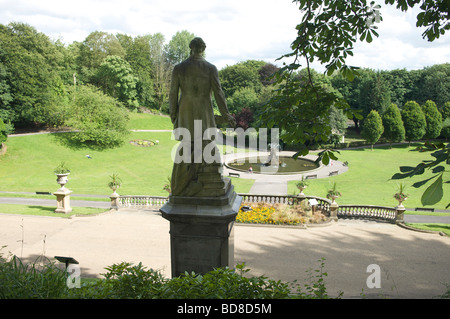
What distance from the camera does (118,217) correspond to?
15477 mm

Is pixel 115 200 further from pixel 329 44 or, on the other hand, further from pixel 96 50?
pixel 96 50

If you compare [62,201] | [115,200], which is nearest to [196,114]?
[62,201]

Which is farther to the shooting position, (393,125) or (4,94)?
(393,125)

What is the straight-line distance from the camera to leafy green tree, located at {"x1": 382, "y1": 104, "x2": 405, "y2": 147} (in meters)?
49.3

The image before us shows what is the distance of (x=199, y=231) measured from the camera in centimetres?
584

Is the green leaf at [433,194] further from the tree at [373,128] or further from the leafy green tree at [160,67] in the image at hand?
the leafy green tree at [160,67]

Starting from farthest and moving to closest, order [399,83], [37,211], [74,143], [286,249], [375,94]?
[399,83] → [375,94] → [74,143] → [37,211] → [286,249]

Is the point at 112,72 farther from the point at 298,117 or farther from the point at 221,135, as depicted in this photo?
the point at 298,117

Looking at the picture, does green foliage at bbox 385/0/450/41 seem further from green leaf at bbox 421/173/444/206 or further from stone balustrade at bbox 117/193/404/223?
stone balustrade at bbox 117/193/404/223

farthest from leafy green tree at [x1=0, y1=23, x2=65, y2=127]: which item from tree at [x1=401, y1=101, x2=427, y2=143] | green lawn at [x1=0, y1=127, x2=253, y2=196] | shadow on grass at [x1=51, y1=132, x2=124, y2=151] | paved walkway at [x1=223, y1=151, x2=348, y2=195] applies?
tree at [x1=401, y1=101, x2=427, y2=143]

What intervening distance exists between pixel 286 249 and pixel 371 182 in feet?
66.5

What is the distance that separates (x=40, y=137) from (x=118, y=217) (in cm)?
2820
